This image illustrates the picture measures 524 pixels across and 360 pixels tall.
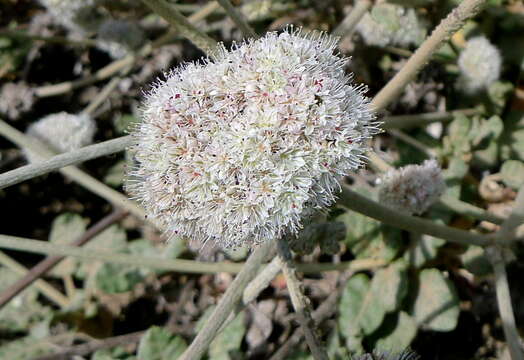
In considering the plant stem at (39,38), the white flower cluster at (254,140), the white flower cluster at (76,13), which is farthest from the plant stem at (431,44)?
the plant stem at (39,38)

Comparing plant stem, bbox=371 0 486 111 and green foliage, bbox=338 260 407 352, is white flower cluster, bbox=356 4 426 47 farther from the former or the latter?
green foliage, bbox=338 260 407 352

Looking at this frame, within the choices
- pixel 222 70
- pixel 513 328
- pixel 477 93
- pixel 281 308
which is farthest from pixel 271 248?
pixel 477 93

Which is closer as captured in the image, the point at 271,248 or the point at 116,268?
the point at 271,248

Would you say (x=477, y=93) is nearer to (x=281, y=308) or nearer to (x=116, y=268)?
(x=281, y=308)

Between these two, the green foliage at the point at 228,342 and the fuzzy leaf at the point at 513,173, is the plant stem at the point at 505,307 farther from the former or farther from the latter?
the green foliage at the point at 228,342

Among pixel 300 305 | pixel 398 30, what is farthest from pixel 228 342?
pixel 398 30

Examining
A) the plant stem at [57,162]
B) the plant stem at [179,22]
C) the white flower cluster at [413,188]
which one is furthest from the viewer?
the white flower cluster at [413,188]
